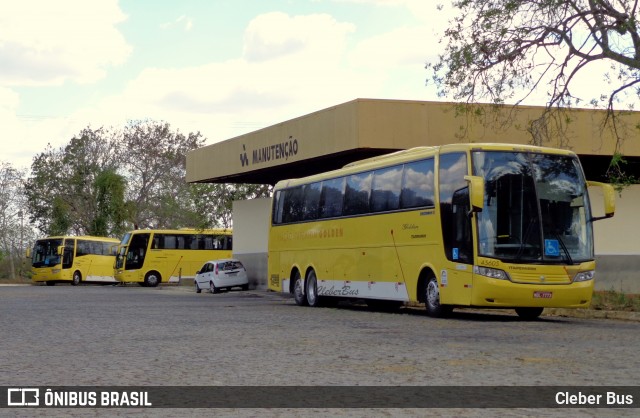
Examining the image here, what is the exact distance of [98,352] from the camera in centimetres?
1405

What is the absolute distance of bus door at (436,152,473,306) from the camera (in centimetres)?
2109

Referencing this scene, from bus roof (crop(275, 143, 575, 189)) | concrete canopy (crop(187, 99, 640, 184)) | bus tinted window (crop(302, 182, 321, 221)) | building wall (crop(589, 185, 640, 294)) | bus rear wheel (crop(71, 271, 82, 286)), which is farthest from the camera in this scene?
bus rear wheel (crop(71, 271, 82, 286))

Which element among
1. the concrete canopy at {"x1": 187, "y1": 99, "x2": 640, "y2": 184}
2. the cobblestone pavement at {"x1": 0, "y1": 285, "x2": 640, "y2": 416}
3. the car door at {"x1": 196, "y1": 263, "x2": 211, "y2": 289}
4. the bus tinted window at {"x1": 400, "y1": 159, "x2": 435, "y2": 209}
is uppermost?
the concrete canopy at {"x1": 187, "y1": 99, "x2": 640, "y2": 184}

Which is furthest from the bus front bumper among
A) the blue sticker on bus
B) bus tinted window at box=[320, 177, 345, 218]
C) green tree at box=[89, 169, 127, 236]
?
green tree at box=[89, 169, 127, 236]

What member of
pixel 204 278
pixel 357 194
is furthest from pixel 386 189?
pixel 204 278

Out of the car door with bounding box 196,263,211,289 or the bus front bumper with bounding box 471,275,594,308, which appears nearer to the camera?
the bus front bumper with bounding box 471,275,594,308

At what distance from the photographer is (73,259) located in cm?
6569

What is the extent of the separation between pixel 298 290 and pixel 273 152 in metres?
8.79

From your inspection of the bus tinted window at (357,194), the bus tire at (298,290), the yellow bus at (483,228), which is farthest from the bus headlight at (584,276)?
the bus tire at (298,290)

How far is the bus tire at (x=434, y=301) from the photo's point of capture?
2234 cm

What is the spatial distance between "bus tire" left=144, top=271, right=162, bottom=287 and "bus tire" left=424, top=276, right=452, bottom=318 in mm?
40703

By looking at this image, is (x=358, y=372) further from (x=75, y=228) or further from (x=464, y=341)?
(x=75, y=228)

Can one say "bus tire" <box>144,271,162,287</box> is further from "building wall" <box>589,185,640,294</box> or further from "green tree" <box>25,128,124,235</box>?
"building wall" <box>589,185,640,294</box>

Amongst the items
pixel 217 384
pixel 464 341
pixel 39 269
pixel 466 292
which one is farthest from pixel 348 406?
pixel 39 269
